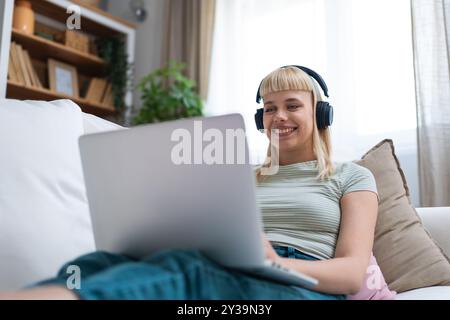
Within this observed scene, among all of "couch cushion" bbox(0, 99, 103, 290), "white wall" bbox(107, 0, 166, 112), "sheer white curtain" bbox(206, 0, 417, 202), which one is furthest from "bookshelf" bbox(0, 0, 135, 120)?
"couch cushion" bbox(0, 99, 103, 290)

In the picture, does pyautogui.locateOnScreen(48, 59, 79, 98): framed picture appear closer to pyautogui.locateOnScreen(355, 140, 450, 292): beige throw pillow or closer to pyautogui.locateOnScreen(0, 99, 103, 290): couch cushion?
→ pyautogui.locateOnScreen(0, 99, 103, 290): couch cushion

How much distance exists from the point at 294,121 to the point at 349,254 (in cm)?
44

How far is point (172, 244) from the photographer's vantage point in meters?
0.70

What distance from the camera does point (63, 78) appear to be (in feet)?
10.1

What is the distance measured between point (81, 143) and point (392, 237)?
34.9 inches

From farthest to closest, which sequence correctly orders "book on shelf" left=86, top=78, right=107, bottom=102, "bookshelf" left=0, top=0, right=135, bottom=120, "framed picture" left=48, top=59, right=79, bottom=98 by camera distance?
"book on shelf" left=86, top=78, right=107, bottom=102 < "framed picture" left=48, top=59, right=79, bottom=98 < "bookshelf" left=0, top=0, right=135, bottom=120

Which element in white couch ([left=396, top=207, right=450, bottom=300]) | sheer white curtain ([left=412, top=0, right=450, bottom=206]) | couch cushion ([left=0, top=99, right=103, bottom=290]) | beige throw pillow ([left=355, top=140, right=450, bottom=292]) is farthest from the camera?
sheer white curtain ([left=412, top=0, right=450, bottom=206])

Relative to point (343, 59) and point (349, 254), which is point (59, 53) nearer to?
point (343, 59)

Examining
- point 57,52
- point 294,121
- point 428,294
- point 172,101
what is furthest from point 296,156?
point 57,52

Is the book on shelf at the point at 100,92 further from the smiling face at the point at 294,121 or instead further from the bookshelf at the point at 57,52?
the smiling face at the point at 294,121

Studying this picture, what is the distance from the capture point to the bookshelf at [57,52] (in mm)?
2596

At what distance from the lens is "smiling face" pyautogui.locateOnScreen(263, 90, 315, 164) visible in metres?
1.23

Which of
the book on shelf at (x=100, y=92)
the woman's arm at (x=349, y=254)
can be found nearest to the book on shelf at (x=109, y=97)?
the book on shelf at (x=100, y=92)

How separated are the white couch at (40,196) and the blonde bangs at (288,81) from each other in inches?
20.4
